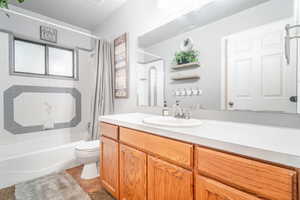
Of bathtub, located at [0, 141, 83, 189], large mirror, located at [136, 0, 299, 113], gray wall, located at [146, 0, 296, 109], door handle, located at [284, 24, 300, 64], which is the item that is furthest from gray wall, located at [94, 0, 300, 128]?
bathtub, located at [0, 141, 83, 189]

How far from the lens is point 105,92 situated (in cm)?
232

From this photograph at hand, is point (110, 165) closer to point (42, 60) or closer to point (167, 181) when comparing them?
point (167, 181)

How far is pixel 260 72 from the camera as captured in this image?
1032 millimetres

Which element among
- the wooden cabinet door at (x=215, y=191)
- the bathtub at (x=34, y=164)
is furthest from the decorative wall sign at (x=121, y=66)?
the wooden cabinet door at (x=215, y=191)

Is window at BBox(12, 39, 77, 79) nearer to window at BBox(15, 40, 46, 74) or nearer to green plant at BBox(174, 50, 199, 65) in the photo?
window at BBox(15, 40, 46, 74)

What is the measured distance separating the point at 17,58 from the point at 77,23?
3.78 feet

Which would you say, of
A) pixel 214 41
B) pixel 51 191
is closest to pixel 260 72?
pixel 214 41

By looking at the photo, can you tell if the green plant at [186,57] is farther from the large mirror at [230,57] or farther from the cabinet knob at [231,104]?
the cabinet knob at [231,104]

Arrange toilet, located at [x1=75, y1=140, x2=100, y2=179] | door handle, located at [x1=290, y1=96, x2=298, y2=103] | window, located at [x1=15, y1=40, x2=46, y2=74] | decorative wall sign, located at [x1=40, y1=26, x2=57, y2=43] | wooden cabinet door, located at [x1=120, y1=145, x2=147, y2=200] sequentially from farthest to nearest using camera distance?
decorative wall sign, located at [x1=40, y1=26, x2=57, y2=43] < window, located at [x1=15, y1=40, x2=46, y2=74] < toilet, located at [x1=75, y1=140, x2=100, y2=179] < wooden cabinet door, located at [x1=120, y1=145, x2=147, y2=200] < door handle, located at [x1=290, y1=96, x2=298, y2=103]

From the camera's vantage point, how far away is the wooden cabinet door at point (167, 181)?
813 mm

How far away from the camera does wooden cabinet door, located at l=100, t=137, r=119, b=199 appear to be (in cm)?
134

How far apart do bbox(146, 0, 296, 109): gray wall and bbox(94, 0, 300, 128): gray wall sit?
161mm

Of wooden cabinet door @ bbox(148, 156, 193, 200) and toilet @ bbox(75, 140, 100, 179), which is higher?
wooden cabinet door @ bbox(148, 156, 193, 200)

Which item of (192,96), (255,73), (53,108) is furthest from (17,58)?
(255,73)
